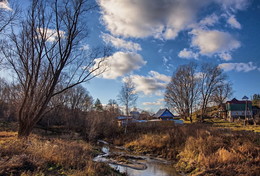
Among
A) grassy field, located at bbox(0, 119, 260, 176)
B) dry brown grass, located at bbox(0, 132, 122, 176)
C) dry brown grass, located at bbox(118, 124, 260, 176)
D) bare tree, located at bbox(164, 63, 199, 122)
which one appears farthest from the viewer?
bare tree, located at bbox(164, 63, 199, 122)

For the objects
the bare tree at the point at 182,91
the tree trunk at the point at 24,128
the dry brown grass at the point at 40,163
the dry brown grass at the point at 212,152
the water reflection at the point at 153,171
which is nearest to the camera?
the dry brown grass at the point at 40,163

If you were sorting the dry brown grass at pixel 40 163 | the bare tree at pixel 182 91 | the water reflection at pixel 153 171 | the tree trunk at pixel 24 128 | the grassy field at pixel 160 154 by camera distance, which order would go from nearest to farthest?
1. the dry brown grass at pixel 40 163
2. the grassy field at pixel 160 154
3. the water reflection at pixel 153 171
4. the tree trunk at pixel 24 128
5. the bare tree at pixel 182 91

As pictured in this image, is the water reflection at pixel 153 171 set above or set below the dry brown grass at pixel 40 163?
below

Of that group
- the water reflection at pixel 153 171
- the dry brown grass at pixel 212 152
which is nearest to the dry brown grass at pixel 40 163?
the water reflection at pixel 153 171

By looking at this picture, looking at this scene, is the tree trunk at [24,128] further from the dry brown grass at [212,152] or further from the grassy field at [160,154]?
the dry brown grass at [212,152]

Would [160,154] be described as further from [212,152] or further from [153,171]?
[153,171]

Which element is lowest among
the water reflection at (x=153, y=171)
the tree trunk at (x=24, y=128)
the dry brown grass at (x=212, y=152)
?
the water reflection at (x=153, y=171)

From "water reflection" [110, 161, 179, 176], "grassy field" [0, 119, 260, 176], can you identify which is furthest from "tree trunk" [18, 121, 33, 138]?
"water reflection" [110, 161, 179, 176]

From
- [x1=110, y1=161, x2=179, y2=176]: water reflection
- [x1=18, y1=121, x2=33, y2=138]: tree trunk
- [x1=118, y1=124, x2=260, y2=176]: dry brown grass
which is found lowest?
[x1=110, y1=161, x2=179, y2=176]: water reflection

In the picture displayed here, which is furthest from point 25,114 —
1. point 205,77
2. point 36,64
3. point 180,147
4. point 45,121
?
point 205,77

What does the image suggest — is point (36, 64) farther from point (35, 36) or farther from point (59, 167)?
point (59, 167)

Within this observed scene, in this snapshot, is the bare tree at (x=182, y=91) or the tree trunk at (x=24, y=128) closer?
the tree trunk at (x=24, y=128)

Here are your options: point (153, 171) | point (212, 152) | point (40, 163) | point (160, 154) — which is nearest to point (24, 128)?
point (40, 163)

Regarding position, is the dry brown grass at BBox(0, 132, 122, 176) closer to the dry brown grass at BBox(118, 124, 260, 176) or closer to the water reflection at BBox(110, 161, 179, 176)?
the water reflection at BBox(110, 161, 179, 176)
